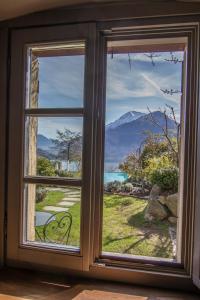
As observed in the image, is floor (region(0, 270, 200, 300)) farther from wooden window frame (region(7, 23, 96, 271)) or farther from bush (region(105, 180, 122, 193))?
bush (region(105, 180, 122, 193))

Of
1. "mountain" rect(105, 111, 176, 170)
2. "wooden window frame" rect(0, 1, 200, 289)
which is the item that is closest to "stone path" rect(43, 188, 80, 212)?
"wooden window frame" rect(0, 1, 200, 289)

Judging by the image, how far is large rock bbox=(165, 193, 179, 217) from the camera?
5.22 ft

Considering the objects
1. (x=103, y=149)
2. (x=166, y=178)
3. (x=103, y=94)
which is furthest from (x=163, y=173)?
(x=103, y=94)

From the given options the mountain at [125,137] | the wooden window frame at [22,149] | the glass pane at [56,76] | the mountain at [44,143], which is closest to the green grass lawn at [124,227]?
the wooden window frame at [22,149]

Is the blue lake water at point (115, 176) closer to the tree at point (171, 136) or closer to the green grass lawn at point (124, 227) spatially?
the green grass lawn at point (124, 227)

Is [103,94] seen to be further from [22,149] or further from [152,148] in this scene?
[22,149]

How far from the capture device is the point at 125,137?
167 cm

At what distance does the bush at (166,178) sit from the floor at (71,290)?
558 mm

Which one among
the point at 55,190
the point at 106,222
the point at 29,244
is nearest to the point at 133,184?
the point at 106,222

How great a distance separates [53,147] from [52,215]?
1.41 feet

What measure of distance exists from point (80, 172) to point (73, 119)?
321 millimetres

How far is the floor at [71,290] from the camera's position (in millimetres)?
1422

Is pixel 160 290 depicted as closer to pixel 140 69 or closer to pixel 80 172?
pixel 80 172

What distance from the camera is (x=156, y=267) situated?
1.56 metres
